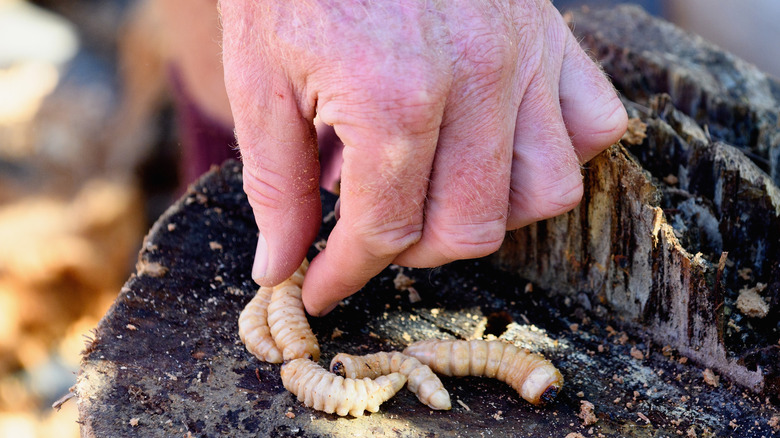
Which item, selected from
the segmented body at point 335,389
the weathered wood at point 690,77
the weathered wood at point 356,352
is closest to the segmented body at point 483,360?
the weathered wood at point 356,352

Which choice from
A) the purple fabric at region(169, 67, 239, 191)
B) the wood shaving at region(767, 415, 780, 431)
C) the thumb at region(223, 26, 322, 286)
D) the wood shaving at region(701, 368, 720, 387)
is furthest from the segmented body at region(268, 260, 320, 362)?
the purple fabric at region(169, 67, 239, 191)

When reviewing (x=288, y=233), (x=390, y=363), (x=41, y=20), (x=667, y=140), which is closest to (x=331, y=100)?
(x=288, y=233)

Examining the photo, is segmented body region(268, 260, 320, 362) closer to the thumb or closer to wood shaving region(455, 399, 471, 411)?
the thumb

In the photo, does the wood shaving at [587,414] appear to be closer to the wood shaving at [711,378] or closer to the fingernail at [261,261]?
the wood shaving at [711,378]

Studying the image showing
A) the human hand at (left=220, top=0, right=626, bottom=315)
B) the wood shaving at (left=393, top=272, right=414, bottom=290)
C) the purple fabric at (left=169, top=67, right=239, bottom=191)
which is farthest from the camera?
the purple fabric at (left=169, top=67, right=239, bottom=191)

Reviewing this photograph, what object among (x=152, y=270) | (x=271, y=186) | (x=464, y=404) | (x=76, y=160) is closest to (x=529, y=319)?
(x=464, y=404)

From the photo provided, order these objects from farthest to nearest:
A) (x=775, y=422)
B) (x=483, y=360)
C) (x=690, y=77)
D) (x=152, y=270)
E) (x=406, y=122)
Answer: (x=690, y=77), (x=152, y=270), (x=483, y=360), (x=775, y=422), (x=406, y=122)

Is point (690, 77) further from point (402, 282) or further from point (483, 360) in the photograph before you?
point (483, 360)
